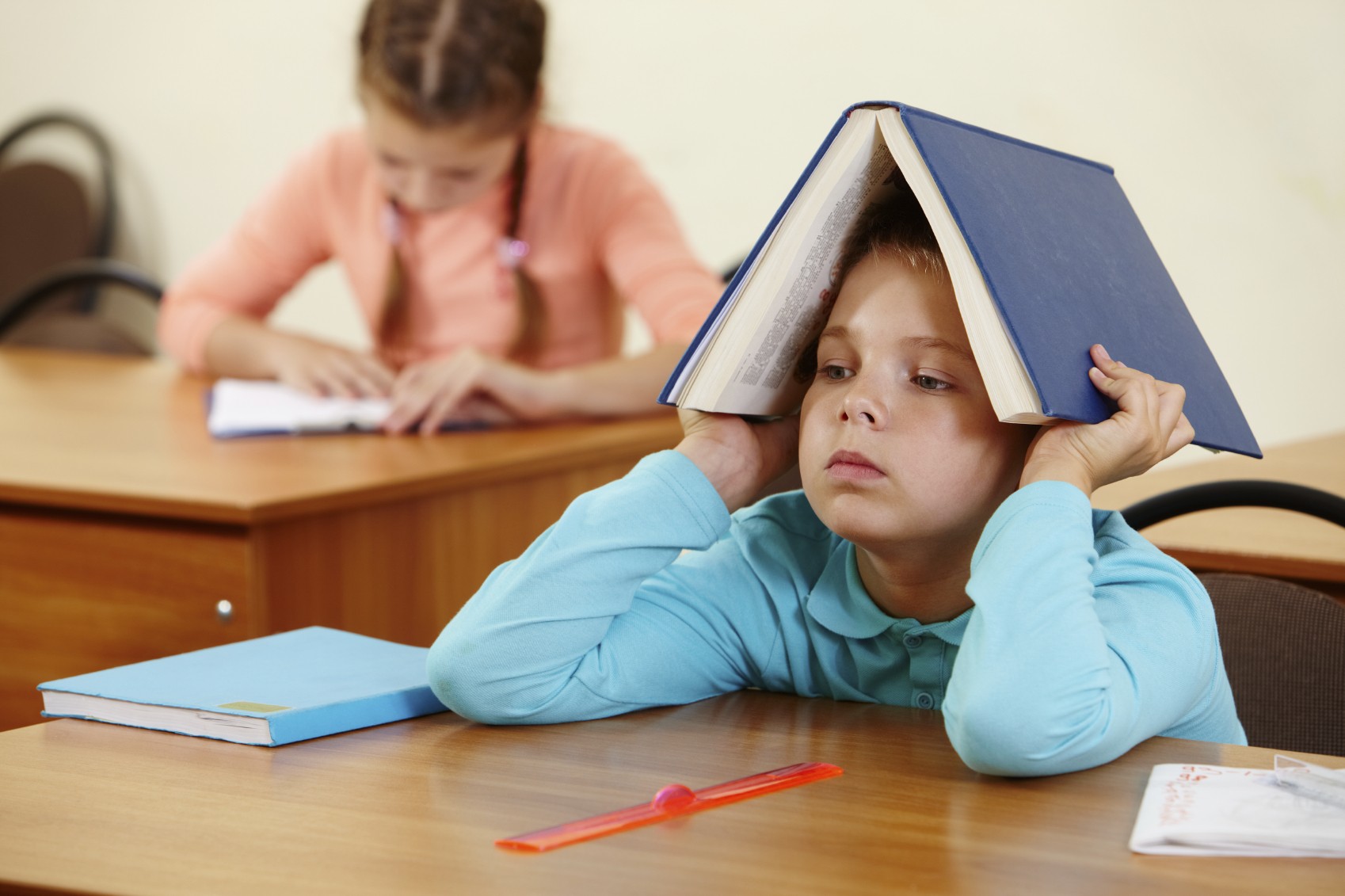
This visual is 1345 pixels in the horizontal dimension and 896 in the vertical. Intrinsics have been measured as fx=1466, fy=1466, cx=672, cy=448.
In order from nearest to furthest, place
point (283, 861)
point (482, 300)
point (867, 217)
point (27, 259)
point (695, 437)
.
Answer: point (283, 861) < point (867, 217) < point (695, 437) < point (482, 300) < point (27, 259)

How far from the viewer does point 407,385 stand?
1.97m

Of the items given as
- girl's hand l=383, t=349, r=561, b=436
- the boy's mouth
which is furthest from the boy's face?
girl's hand l=383, t=349, r=561, b=436

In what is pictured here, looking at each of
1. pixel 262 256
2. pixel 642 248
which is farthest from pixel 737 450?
pixel 262 256

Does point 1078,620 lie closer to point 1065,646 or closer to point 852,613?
point 1065,646

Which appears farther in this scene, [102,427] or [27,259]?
[27,259]

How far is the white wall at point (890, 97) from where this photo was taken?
276cm

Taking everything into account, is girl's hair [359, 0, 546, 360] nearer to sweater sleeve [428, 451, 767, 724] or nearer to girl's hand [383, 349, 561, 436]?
girl's hand [383, 349, 561, 436]

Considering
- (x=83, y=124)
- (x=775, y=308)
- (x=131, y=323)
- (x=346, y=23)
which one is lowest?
(x=131, y=323)

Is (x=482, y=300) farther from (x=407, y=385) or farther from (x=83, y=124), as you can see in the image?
(x=83, y=124)

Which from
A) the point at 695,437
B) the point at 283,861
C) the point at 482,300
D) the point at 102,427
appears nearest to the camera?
the point at 283,861

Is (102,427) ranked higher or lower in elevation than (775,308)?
lower

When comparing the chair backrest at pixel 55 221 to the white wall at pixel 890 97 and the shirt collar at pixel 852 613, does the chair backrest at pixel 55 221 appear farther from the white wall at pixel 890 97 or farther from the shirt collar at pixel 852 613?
the shirt collar at pixel 852 613

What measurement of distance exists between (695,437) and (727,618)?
0.14 meters

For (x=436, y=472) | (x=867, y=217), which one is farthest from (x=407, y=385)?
(x=867, y=217)
